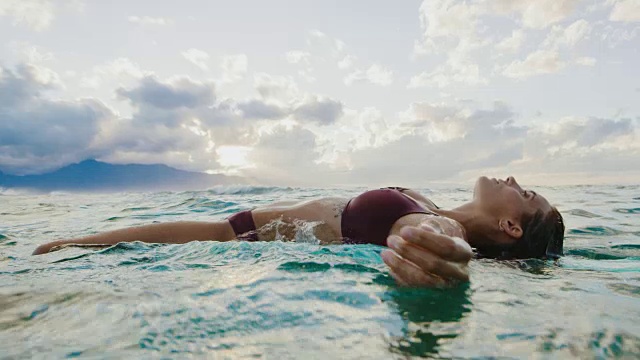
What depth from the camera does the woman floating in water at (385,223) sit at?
4.09 metres

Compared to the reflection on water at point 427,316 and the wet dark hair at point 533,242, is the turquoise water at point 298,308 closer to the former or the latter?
the reflection on water at point 427,316

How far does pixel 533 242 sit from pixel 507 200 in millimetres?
466

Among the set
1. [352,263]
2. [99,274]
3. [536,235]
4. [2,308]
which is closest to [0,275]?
[99,274]

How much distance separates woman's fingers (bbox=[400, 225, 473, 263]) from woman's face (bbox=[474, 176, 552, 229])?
7.03 feet

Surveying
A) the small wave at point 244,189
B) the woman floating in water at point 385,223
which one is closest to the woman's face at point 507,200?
the woman floating in water at point 385,223

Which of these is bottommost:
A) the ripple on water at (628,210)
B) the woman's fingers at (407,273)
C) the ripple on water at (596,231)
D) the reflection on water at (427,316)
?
the ripple on water at (596,231)

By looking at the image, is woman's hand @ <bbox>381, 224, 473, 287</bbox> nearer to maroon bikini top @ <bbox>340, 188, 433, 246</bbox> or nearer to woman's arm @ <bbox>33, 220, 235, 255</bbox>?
maroon bikini top @ <bbox>340, 188, 433, 246</bbox>

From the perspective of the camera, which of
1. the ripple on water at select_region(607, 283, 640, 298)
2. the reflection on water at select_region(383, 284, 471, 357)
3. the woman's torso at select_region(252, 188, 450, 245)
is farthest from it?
the woman's torso at select_region(252, 188, 450, 245)

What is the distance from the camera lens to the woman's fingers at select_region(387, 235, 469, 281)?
2334 mm

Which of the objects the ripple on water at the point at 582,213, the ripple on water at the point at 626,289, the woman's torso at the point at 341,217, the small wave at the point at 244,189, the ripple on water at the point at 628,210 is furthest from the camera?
the small wave at the point at 244,189

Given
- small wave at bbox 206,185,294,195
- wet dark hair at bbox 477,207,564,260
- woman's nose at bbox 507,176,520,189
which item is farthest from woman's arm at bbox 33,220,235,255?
small wave at bbox 206,185,294,195

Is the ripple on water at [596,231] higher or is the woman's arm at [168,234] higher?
the woman's arm at [168,234]

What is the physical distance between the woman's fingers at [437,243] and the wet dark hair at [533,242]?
2130 millimetres

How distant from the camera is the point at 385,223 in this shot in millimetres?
4016
